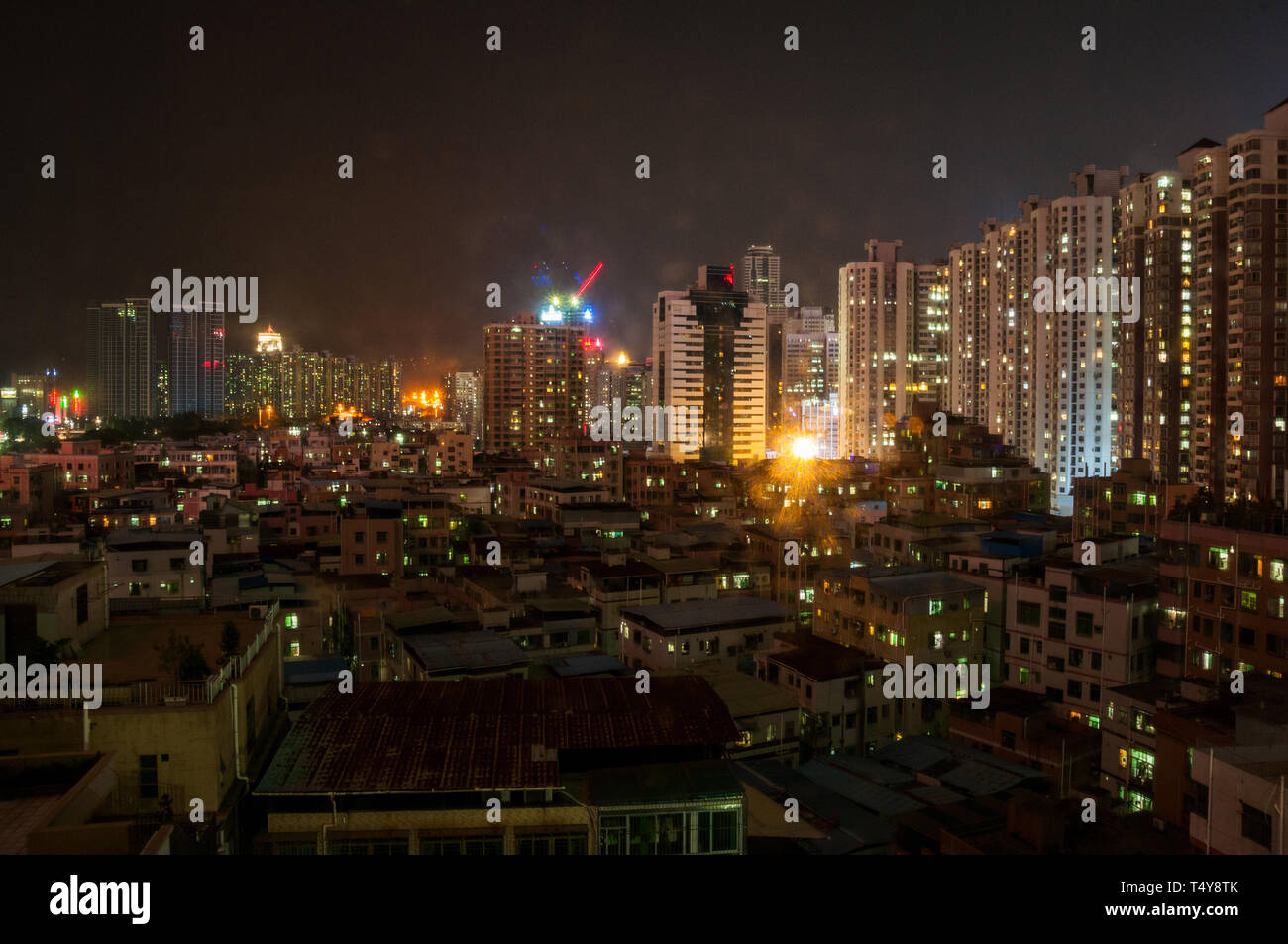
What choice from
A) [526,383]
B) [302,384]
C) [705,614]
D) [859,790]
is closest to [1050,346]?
[526,383]

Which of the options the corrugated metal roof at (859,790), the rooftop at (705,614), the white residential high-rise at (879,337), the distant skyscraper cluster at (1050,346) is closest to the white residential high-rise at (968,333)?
the distant skyscraper cluster at (1050,346)

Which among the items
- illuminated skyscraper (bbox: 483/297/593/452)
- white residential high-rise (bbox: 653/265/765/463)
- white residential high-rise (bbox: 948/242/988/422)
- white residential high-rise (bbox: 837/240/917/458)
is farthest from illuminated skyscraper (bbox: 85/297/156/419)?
white residential high-rise (bbox: 948/242/988/422)

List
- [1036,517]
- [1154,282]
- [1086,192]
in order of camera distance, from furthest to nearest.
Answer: [1086,192] < [1154,282] < [1036,517]

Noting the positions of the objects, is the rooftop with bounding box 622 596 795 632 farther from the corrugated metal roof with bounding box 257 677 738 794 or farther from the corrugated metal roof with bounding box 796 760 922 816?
the corrugated metal roof with bounding box 257 677 738 794

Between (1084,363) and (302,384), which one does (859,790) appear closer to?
(1084,363)

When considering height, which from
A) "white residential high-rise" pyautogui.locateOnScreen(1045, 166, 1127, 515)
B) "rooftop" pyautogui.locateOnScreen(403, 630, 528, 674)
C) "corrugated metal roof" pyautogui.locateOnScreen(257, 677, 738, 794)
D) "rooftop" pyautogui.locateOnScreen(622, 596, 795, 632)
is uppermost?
"white residential high-rise" pyautogui.locateOnScreen(1045, 166, 1127, 515)

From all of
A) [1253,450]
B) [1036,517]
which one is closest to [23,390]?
[1036,517]
